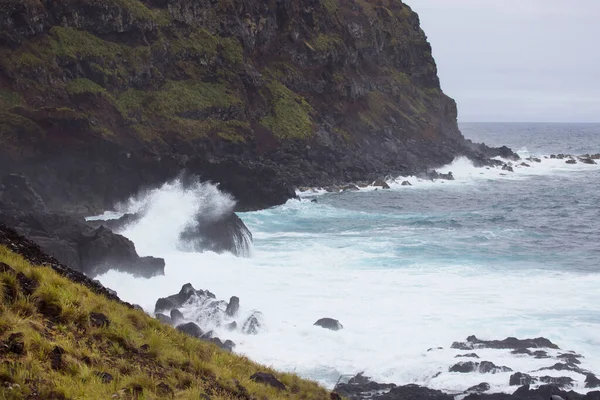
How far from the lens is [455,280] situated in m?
30.4

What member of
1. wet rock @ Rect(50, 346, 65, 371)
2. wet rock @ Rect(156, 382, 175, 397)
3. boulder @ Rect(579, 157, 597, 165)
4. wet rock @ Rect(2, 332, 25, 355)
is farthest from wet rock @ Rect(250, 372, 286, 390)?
boulder @ Rect(579, 157, 597, 165)

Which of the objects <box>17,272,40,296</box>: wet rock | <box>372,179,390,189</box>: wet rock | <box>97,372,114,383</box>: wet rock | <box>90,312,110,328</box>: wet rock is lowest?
<box>372,179,390,189</box>: wet rock

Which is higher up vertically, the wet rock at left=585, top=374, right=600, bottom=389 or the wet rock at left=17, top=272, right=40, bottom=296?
the wet rock at left=17, top=272, right=40, bottom=296

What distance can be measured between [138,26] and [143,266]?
42.2 meters

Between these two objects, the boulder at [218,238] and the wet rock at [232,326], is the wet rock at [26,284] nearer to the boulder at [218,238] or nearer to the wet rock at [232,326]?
the wet rock at [232,326]

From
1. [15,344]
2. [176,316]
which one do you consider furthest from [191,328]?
[15,344]

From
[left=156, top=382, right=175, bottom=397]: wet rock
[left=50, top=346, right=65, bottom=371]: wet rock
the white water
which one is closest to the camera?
[left=50, top=346, right=65, bottom=371]: wet rock

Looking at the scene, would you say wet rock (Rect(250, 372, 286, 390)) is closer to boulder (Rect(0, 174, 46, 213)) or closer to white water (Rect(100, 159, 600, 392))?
white water (Rect(100, 159, 600, 392))

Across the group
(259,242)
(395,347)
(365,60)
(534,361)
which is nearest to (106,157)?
(259,242)

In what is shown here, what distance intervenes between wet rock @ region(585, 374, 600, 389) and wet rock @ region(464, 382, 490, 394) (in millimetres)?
2874

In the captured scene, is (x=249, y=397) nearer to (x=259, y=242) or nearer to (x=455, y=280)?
(x=455, y=280)

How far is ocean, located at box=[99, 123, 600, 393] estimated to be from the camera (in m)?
21.2

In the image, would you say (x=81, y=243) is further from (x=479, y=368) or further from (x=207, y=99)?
(x=207, y=99)

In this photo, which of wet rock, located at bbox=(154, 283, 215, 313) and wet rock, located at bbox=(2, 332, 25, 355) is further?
wet rock, located at bbox=(154, 283, 215, 313)
